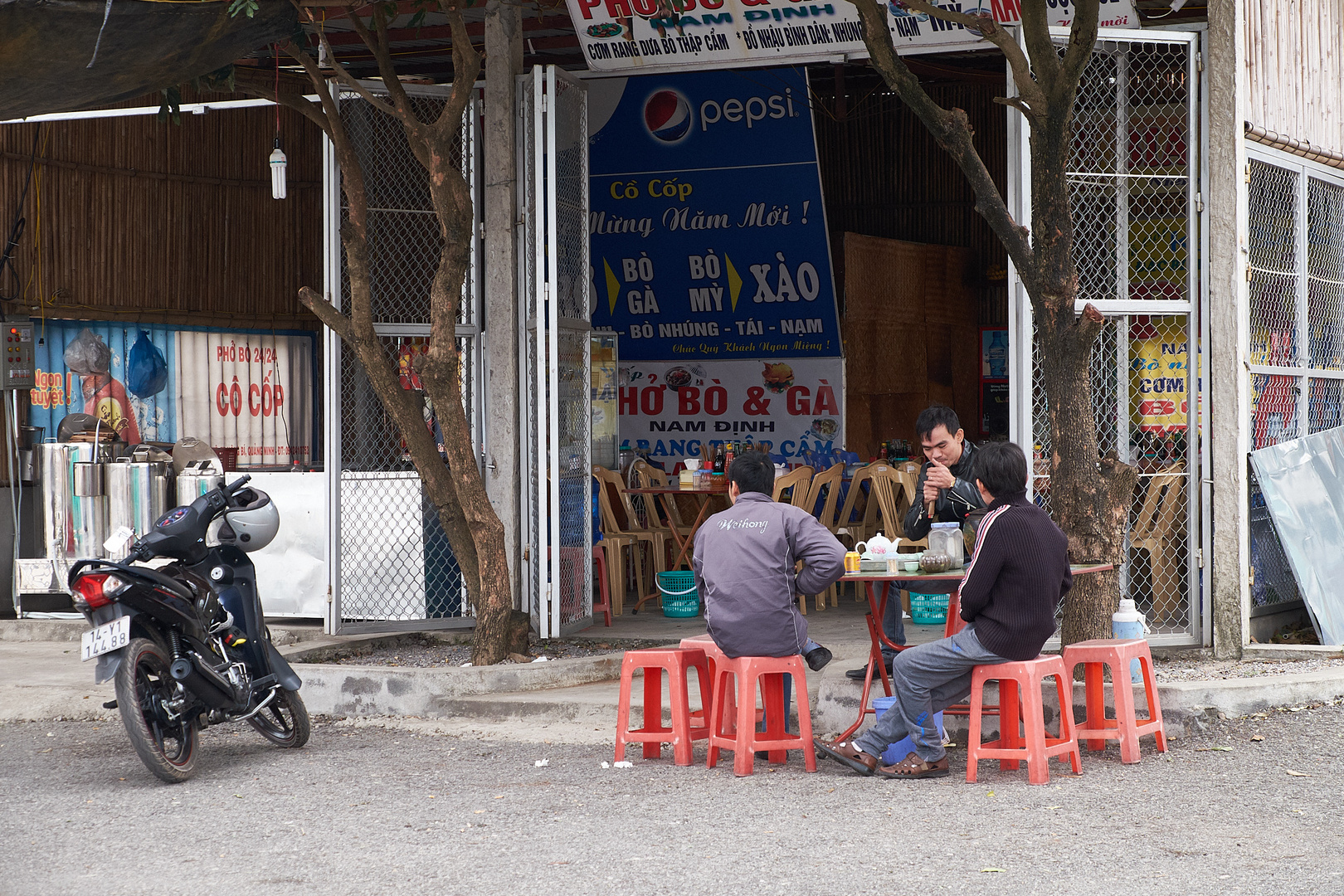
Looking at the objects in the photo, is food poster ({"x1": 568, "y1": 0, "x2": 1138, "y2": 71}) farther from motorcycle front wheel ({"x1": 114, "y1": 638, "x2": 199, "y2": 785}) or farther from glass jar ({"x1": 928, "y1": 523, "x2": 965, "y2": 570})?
motorcycle front wheel ({"x1": 114, "y1": 638, "x2": 199, "y2": 785})

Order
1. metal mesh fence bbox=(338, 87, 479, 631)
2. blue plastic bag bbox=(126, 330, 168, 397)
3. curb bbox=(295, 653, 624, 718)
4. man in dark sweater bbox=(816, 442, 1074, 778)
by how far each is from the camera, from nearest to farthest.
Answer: man in dark sweater bbox=(816, 442, 1074, 778), curb bbox=(295, 653, 624, 718), metal mesh fence bbox=(338, 87, 479, 631), blue plastic bag bbox=(126, 330, 168, 397)

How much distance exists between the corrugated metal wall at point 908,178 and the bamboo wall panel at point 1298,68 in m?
6.31

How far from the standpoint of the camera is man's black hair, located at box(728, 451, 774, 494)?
5531 mm

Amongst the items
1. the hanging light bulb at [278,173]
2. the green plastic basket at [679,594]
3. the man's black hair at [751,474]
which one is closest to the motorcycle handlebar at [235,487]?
the man's black hair at [751,474]

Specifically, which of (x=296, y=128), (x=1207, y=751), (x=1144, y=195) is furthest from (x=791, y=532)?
(x=296, y=128)

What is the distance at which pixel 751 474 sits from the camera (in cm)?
554

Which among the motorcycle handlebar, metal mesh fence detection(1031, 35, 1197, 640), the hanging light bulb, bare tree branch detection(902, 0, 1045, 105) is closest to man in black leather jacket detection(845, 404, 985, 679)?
metal mesh fence detection(1031, 35, 1197, 640)

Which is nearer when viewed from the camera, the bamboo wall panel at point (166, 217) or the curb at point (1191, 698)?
the curb at point (1191, 698)

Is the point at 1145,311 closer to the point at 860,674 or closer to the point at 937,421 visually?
the point at 937,421

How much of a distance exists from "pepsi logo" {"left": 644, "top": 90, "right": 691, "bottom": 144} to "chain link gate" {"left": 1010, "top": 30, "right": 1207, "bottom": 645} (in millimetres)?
4800

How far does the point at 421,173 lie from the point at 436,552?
2301 mm

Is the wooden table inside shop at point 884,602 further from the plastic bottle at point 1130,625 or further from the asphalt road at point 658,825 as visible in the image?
the asphalt road at point 658,825

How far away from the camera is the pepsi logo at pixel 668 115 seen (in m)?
12.0

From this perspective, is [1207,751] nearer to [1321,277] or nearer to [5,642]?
[1321,277]
